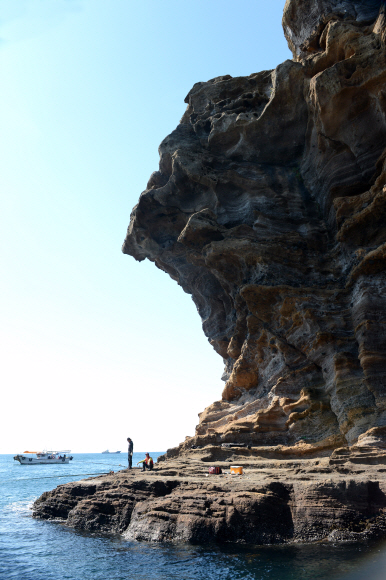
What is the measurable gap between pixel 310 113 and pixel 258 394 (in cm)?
2016

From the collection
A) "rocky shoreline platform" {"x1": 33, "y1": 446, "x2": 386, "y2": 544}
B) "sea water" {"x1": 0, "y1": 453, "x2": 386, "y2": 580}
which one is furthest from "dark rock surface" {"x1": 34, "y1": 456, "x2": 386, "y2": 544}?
"sea water" {"x1": 0, "y1": 453, "x2": 386, "y2": 580}

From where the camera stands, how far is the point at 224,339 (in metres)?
34.9

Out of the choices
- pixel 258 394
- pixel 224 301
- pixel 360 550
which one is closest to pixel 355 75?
pixel 224 301

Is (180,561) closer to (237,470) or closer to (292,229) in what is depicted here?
(237,470)

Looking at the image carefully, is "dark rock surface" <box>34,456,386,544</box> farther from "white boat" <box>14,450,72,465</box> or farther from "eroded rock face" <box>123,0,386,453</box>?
"white boat" <box>14,450,72,465</box>

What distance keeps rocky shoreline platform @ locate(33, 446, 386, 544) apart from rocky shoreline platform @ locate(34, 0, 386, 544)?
53mm

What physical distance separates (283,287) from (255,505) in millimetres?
14968

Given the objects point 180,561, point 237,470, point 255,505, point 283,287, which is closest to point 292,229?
point 283,287

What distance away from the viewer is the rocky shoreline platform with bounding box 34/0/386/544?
15.0m

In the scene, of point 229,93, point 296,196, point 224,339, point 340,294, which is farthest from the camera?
point 229,93

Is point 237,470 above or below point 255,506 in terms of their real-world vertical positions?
above

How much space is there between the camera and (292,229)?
3003cm

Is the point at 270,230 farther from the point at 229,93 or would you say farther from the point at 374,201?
the point at 229,93

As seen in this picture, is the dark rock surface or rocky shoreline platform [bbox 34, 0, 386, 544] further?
rocky shoreline platform [bbox 34, 0, 386, 544]
